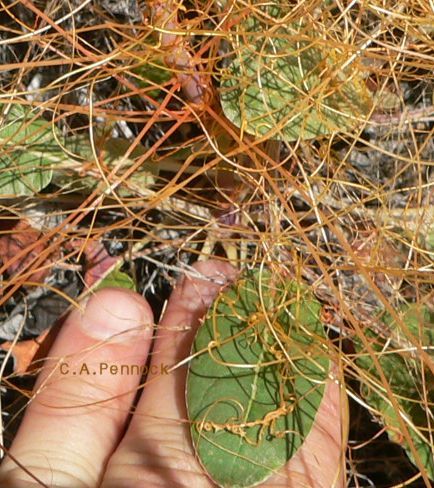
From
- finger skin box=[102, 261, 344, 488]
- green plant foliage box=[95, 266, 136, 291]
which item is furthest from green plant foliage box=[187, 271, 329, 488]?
green plant foliage box=[95, 266, 136, 291]

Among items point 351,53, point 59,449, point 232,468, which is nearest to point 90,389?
point 59,449

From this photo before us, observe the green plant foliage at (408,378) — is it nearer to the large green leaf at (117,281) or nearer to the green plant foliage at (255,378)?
the green plant foliage at (255,378)

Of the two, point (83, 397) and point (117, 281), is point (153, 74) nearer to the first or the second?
point (117, 281)

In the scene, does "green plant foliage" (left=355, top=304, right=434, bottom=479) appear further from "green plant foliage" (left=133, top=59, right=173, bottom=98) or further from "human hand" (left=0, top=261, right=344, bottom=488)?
"green plant foliage" (left=133, top=59, right=173, bottom=98)

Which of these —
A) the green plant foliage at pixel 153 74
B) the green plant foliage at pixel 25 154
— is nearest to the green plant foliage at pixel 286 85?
the green plant foliage at pixel 153 74

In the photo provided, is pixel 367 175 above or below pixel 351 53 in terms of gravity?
below

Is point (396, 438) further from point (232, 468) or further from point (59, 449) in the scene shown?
point (59, 449)

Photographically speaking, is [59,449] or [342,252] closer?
[59,449]
